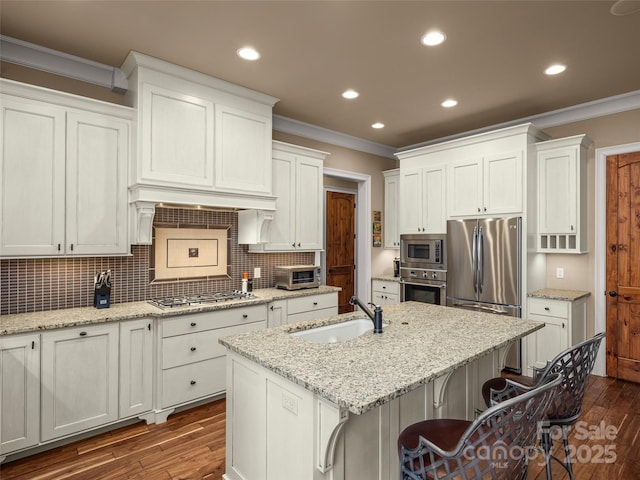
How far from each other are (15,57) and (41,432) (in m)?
2.68

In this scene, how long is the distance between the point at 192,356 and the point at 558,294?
11.8ft

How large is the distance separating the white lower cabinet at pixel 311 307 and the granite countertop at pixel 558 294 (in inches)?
82.4

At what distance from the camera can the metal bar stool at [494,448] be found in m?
1.17

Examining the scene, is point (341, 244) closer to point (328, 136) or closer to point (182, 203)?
point (328, 136)

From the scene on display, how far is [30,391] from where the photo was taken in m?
2.35

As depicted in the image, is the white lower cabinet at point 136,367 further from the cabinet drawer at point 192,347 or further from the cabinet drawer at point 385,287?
the cabinet drawer at point 385,287

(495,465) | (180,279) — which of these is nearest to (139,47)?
(180,279)

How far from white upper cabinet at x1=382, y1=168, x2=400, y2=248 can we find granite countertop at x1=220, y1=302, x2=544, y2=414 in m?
2.95

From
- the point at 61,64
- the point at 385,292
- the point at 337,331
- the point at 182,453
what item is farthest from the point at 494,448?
the point at 385,292

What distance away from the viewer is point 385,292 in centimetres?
514

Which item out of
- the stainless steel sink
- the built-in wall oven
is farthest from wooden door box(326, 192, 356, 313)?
the stainless steel sink

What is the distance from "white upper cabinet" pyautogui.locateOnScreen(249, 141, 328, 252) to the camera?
393 cm

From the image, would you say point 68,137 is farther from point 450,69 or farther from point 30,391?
point 450,69

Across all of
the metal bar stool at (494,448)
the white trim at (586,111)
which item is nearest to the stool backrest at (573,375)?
the metal bar stool at (494,448)
